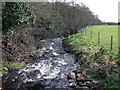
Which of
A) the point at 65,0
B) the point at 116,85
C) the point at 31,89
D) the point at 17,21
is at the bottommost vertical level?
the point at 31,89

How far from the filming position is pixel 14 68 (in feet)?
25.1

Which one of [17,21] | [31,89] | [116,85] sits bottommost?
[31,89]

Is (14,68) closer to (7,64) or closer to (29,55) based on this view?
(7,64)

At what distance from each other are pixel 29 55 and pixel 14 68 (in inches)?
87.2

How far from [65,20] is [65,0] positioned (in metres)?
3.70

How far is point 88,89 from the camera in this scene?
17.2 feet

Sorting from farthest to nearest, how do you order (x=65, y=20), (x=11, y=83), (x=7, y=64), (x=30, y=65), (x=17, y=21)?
(x=65, y=20), (x=30, y=65), (x=7, y=64), (x=17, y=21), (x=11, y=83)

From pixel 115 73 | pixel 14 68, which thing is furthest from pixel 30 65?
pixel 115 73

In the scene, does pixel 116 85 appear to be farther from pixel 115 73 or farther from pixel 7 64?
pixel 7 64

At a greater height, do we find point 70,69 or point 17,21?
point 17,21

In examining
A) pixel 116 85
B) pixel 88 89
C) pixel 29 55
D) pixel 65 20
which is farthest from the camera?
pixel 65 20

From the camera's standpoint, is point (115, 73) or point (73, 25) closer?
point (115, 73)

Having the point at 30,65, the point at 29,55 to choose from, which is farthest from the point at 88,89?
the point at 29,55

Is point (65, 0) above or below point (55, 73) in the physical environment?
above
